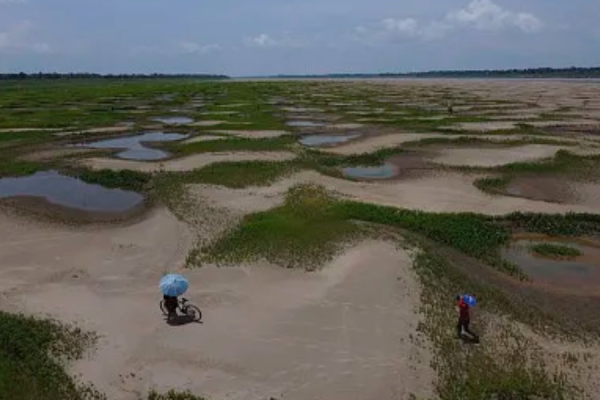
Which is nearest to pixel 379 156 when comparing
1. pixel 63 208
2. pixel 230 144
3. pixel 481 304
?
pixel 230 144

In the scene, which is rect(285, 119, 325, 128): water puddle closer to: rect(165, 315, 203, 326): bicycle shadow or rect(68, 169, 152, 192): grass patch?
rect(68, 169, 152, 192): grass patch

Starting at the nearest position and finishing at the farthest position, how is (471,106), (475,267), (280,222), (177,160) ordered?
(475,267), (280,222), (177,160), (471,106)

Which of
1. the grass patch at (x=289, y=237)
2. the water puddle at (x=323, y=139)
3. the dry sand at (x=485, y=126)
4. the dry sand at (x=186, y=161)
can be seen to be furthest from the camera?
the dry sand at (x=485, y=126)

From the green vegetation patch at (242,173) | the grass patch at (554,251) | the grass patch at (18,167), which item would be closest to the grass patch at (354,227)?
the grass patch at (554,251)

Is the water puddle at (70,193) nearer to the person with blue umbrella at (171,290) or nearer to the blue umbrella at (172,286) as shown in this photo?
the person with blue umbrella at (171,290)

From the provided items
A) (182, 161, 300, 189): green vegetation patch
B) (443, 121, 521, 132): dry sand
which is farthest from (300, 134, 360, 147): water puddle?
(182, 161, 300, 189): green vegetation patch

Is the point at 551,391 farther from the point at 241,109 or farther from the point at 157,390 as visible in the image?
the point at 241,109

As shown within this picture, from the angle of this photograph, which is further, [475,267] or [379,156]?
[379,156]
